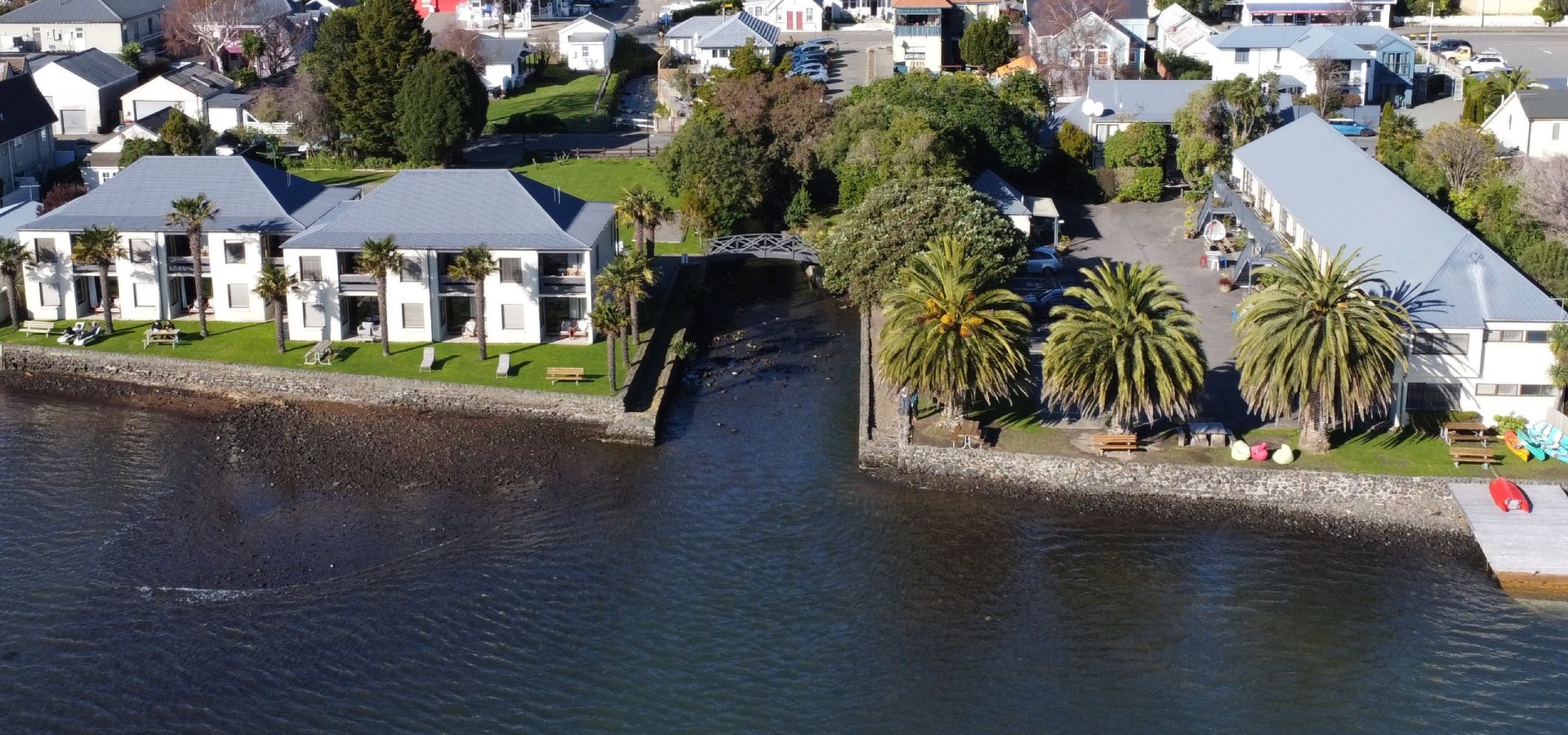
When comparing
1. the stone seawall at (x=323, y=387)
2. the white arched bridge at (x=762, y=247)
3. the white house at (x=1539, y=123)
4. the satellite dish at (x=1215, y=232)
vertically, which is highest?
the white house at (x=1539, y=123)

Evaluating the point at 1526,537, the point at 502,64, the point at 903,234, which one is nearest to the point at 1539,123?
the point at 903,234

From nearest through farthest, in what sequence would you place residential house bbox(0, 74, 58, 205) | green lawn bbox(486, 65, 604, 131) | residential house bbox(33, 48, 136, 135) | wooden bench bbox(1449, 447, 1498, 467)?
wooden bench bbox(1449, 447, 1498, 467) < residential house bbox(0, 74, 58, 205) < residential house bbox(33, 48, 136, 135) < green lawn bbox(486, 65, 604, 131)

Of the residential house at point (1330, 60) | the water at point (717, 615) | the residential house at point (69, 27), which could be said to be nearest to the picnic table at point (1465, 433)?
the water at point (717, 615)

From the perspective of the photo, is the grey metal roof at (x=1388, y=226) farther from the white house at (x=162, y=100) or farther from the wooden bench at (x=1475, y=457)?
the white house at (x=162, y=100)

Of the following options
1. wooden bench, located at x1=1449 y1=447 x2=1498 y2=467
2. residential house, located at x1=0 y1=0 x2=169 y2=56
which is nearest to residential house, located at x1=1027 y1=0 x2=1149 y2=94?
wooden bench, located at x1=1449 y1=447 x2=1498 y2=467

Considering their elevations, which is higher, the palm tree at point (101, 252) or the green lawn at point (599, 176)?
the green lawn at point (599, 176)

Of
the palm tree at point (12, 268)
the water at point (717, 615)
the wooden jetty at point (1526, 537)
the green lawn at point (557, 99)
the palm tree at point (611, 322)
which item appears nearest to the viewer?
the water at point (717, 615)

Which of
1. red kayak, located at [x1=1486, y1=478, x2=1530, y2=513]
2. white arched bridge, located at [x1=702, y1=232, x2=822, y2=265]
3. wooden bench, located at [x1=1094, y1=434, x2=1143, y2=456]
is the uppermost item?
white arched bridge, located at [x1=702, y1=232, x2=822, y2=265]

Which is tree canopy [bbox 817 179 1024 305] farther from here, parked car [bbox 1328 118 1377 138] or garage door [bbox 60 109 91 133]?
garage door [bbox 60 109 91 133]
